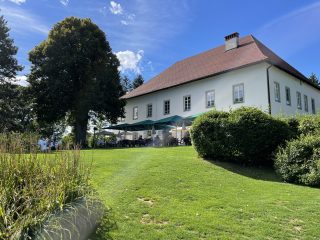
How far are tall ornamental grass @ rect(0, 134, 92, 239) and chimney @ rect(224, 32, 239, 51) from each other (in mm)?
28233

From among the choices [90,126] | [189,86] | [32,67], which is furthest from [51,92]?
[189,86]

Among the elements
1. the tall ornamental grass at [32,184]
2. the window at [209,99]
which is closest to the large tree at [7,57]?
the window at [209,99]

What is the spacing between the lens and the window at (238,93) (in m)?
27.4

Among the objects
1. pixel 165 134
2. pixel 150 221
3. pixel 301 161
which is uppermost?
pixel 165 134

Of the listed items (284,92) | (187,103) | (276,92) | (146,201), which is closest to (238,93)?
(276,92)

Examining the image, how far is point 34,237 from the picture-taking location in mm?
4125

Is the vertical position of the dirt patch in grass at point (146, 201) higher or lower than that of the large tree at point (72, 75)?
lower

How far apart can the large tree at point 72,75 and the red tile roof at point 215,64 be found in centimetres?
548

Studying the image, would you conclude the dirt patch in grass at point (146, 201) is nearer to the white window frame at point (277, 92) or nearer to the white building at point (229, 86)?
the white building at point (229, 86)

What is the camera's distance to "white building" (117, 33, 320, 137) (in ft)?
87.0

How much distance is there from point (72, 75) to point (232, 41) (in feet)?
52.7

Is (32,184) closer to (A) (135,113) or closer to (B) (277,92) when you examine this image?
(B) (277,92)

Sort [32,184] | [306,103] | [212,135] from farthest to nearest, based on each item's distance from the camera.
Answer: [306,103], [212,135], [32,184]

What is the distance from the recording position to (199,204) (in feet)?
25.0
